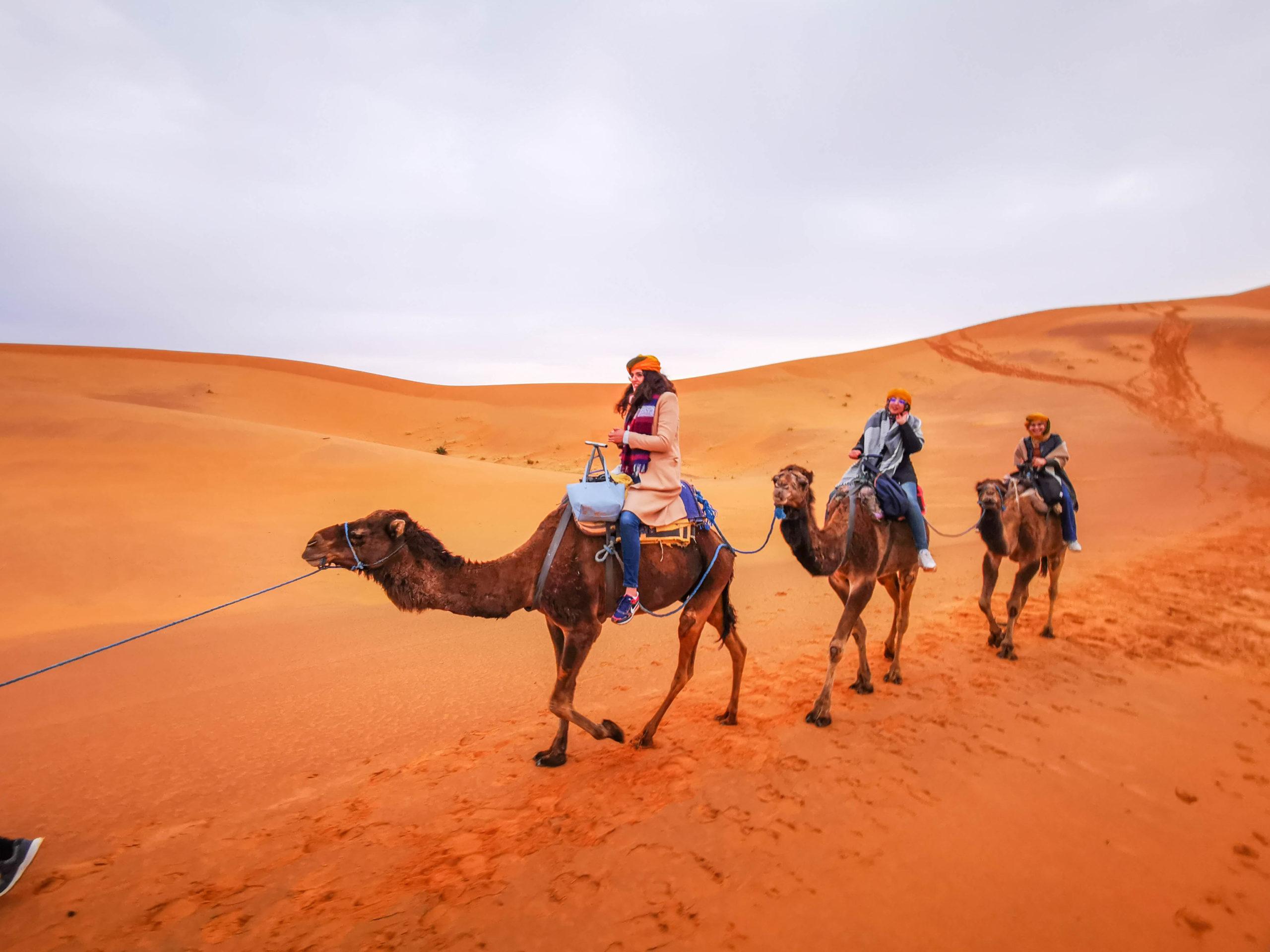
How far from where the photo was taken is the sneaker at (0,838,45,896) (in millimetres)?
3564

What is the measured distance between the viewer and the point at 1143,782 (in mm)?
4531

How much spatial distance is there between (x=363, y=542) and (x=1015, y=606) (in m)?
7.13

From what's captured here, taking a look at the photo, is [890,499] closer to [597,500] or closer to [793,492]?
[793,492]

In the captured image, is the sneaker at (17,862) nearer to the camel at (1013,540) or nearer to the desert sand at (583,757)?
the desert sand at (583,757)

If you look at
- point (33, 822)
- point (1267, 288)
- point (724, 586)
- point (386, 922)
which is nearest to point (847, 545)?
point (724, 586)

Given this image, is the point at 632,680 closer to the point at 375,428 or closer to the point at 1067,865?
the point at 1067,865

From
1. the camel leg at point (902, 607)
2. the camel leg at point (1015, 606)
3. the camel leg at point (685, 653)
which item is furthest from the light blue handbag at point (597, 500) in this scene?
the camel leg at point (1015, 606)

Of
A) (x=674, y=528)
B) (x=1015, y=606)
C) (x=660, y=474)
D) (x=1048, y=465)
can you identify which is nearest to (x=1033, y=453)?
(x=1048, y=465)

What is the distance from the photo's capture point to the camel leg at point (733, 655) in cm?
564

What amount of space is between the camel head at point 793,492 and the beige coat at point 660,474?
814 millimetres

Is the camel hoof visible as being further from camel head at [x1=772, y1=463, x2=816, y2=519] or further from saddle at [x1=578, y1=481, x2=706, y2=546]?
camel head at [x1=772, y1=463, x2=816, y2=519]

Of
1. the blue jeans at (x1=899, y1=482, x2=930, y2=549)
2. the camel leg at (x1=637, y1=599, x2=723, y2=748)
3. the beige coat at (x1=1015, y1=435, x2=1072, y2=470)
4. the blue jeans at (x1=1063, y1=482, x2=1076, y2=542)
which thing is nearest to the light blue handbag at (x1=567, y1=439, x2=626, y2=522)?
the camel leg at (x1=637, y1=599, x2=723, y2=748)

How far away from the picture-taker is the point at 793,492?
5.07 metres

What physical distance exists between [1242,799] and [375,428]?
161ft
